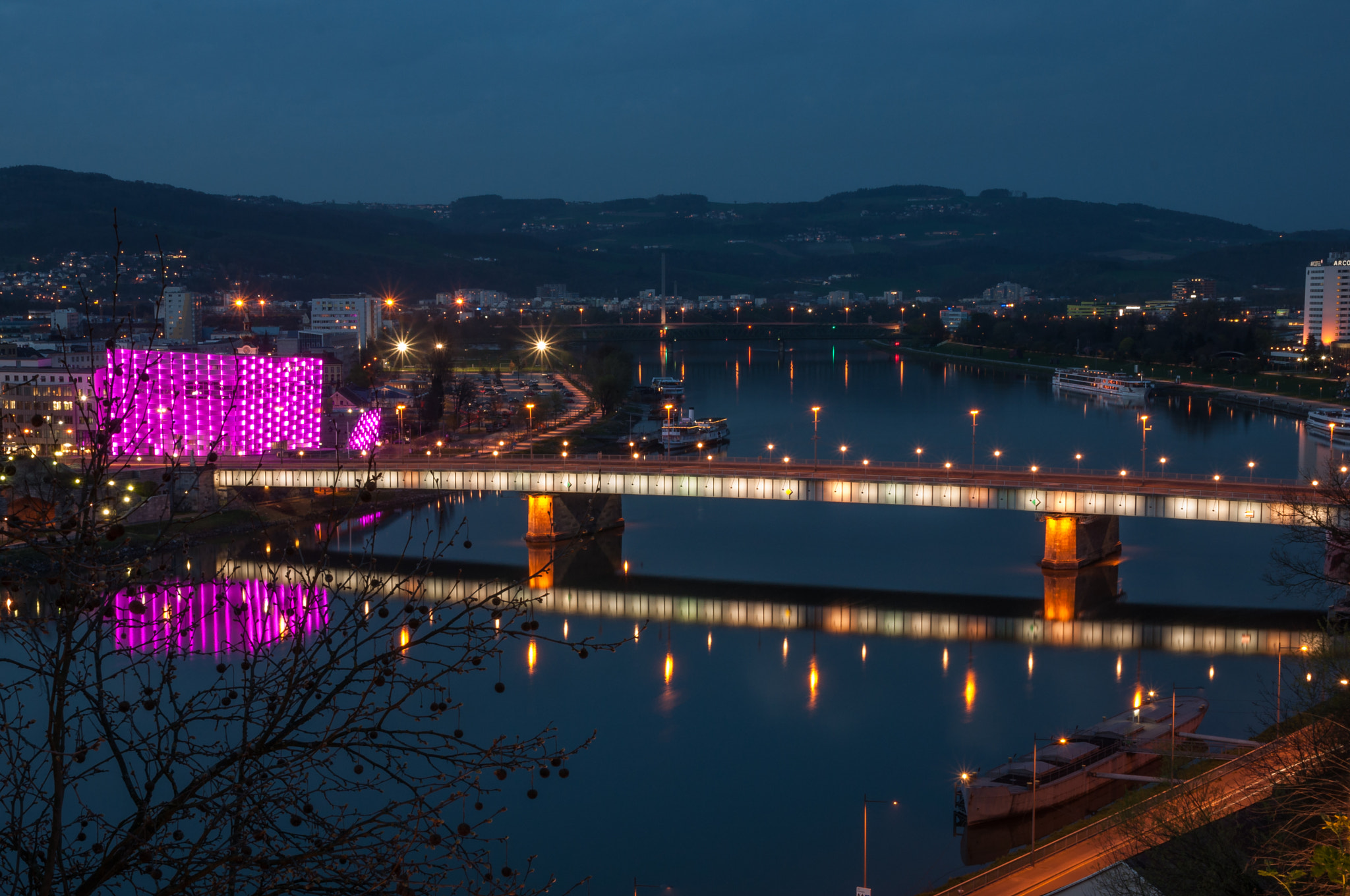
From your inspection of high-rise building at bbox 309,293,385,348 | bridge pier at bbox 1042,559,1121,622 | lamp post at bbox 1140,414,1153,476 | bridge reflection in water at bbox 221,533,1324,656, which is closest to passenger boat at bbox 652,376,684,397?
lamp post at bbox 1140,414,1153,476

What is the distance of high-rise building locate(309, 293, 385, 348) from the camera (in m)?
49.8

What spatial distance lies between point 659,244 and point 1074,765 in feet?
409

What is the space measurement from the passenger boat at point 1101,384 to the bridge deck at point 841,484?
1702cm

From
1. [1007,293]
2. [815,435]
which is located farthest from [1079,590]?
[1007,293]

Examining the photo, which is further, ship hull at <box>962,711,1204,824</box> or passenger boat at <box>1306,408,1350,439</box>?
passenger boat at <box>1306,408,1350,439</box>

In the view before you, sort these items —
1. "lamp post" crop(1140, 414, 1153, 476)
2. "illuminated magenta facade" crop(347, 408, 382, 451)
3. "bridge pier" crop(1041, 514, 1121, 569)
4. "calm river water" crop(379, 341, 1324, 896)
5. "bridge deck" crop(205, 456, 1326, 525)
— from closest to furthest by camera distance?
"calm river water" crop(379, 341, 1324, 896) < "bridge deck" crop(205, 456, 1326, 525) < "bridge pier" crop(1041, 514, 1121, 569) < "lamp post" crop(1140, 414, 1153, 476) < "illuminated magenta facade" crop(347, 408, 382, 451)

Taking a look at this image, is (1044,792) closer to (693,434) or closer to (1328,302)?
(693,434)

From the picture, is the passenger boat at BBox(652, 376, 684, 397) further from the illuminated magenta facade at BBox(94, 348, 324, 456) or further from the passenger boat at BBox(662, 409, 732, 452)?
the illuminated magenta facade at BBox(94, 348, 324, 456)

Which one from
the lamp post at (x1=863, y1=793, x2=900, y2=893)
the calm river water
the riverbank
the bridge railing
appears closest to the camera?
the lamp post at (x1=863, y1=793, x2=900, y2=893)

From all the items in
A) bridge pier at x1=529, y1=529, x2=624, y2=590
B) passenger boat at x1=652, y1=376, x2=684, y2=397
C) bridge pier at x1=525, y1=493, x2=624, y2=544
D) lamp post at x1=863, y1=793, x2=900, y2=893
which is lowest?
lamp post at x1=863, y1=793, x2=900, y2=893

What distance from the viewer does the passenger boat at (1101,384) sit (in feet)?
109

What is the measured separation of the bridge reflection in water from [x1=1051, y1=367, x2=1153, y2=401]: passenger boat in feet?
63.0

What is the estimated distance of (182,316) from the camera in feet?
150

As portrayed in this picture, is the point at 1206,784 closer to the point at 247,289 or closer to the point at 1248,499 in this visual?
the point at 1248,499
